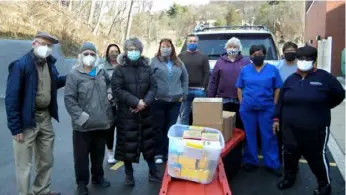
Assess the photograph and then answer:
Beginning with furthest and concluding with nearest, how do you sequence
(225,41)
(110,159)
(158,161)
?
(225,41) → (110,159) → (158,161)

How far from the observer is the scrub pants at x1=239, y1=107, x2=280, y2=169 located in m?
5.17

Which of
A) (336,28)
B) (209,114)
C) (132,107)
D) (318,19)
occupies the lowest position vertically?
(209,114)

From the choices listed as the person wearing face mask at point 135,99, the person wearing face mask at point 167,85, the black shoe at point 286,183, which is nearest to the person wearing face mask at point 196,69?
the person wearing face mask at point 167,85

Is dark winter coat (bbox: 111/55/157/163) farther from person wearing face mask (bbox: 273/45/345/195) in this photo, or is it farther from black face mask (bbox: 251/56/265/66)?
person wearing face mask (bbox: 273/45/345/195)

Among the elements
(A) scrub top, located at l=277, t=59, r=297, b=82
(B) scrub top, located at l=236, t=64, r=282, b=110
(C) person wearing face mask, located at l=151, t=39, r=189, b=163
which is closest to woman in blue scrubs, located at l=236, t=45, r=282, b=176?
(B) scrub top, located at l=236, t=64, r=282, b=110

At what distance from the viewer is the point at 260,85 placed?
16.6 feet

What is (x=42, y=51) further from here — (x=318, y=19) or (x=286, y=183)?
(x=318, y=19)

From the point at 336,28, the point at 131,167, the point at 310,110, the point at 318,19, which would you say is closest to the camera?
the point at 310,110

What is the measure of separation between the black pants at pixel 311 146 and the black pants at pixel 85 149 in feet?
7.22

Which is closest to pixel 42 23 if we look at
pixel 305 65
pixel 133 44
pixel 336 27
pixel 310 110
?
pixel 336 27

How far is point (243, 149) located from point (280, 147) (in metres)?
0.53

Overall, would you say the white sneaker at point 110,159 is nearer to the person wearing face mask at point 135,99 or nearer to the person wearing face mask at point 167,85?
the person wearing face mask at point 167,85

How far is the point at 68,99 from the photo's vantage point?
4.40 metres

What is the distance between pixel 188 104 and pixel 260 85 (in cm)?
164
